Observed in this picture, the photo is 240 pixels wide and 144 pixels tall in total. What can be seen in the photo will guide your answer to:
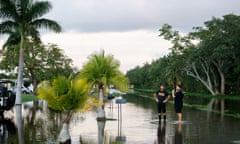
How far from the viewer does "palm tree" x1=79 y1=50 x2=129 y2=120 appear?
23.1 m

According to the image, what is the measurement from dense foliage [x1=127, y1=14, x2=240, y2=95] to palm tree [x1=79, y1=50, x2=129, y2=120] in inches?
1415

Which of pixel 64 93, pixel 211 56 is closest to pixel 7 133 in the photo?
pixel 64 93

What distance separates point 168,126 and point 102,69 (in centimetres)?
502

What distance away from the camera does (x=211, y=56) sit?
59.7m

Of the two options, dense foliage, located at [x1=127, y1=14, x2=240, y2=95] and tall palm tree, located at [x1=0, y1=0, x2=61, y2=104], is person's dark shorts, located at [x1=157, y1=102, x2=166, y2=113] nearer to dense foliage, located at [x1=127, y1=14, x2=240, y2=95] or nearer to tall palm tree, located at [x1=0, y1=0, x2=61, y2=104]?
tall palm tree, located at [x1=0, y1=0, x2=61, y2=104]

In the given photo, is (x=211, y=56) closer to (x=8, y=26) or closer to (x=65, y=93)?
(x=8, y=26)

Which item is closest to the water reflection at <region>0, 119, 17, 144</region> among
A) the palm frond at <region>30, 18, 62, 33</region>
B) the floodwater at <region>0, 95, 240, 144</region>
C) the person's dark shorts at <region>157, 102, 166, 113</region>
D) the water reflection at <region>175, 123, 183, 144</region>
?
the floodwater at <region>0, 95, 240, 144</region>

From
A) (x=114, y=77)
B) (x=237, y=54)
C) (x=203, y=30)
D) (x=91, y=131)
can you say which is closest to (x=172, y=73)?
(x=203, y=30)

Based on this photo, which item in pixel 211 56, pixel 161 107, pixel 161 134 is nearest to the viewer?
pixel 161 134

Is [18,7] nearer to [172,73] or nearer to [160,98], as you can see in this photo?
[160,98]

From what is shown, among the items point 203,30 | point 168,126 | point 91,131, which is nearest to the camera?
point 91,131

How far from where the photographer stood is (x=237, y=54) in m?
59.2

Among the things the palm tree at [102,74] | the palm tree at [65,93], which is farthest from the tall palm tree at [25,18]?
the palm tree at [65,93]

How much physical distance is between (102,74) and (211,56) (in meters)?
38.5
